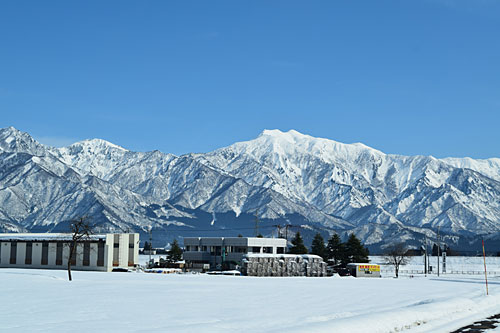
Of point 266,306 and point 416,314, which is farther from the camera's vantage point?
point 266,306

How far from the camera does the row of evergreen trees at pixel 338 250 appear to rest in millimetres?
158625

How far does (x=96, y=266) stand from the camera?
127 meters

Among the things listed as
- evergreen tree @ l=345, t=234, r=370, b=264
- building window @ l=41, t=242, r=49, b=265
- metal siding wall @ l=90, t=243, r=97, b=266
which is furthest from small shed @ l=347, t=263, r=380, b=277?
building window @ l=41, t=242, r=49, b=265

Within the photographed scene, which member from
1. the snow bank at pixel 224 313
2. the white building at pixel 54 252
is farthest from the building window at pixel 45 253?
the snow bank at pixel 224 313

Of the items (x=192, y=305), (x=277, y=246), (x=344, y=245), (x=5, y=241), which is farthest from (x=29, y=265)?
(x=192, y=305)

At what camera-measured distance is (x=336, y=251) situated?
165625 millimetres

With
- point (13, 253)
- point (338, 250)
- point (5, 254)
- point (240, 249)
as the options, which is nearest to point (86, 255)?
point (13, 253)

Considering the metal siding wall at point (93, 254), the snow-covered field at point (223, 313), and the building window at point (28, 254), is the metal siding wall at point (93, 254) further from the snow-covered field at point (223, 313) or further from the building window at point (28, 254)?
the snow-covered field at point (223, 313)

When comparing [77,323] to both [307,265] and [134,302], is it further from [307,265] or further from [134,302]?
[307,265]

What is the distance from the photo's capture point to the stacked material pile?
123m

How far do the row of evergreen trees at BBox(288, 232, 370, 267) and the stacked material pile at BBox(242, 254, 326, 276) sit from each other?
22007 mm

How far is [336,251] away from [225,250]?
1202 inches

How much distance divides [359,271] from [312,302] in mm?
83873

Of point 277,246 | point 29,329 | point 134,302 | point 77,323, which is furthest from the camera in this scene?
point 277,246
